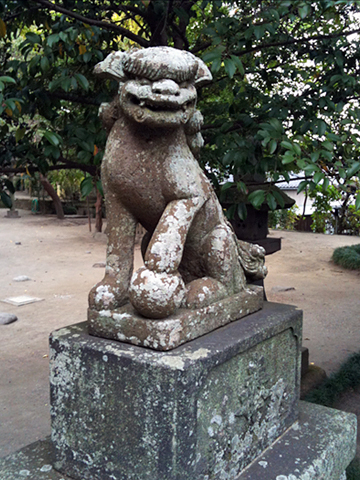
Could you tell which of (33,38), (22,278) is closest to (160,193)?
(33,38)

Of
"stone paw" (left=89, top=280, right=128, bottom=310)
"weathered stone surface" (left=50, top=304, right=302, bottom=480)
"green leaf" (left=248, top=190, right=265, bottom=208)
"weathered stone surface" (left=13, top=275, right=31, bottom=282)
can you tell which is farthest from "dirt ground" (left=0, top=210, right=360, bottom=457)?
"green leaf" (left=248, top=190, right=265, bottom=208)

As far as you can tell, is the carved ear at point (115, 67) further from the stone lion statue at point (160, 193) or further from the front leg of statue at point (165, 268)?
the front leg of statue at point (165, 268)

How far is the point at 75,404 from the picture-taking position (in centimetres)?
180

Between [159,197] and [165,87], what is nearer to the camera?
[165,87]

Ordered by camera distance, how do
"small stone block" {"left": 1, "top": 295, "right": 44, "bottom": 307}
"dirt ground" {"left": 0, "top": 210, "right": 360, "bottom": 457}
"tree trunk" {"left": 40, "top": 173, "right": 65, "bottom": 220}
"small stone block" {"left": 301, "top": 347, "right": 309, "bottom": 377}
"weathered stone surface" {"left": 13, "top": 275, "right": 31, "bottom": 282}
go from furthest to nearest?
"tree trunk" {"left": 40, "top": 173, "right": 65, "bottom": 220}
"weathered stone surface" {"left": 13, "top": 275, "right": 31, "bottom": 282}
"small stone block" {"left": 1, "top": 295, "right": 44, "bottom": 307}
"small stone block" {"left": 301, "top": 347, "right": 309, "bottom": 377}
"dirt ground" {"left": 0, "top": 210, "right": 360, "bottom": 457}

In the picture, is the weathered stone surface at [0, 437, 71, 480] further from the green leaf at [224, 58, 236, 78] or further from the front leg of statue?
the green leaf at [224, 58, 236, 78]

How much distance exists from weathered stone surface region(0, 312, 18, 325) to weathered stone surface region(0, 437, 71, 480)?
3.55 metres

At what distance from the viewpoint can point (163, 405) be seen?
1.58 metres

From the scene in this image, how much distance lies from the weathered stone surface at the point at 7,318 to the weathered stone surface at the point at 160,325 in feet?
12.8

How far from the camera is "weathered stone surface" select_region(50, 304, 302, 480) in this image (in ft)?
5.21

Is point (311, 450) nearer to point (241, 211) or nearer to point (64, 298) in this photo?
point (241, 211)

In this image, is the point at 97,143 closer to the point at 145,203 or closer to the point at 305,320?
the point at 145,203

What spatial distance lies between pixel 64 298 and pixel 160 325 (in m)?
5.00

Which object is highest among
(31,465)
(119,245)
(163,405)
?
(119,245)
